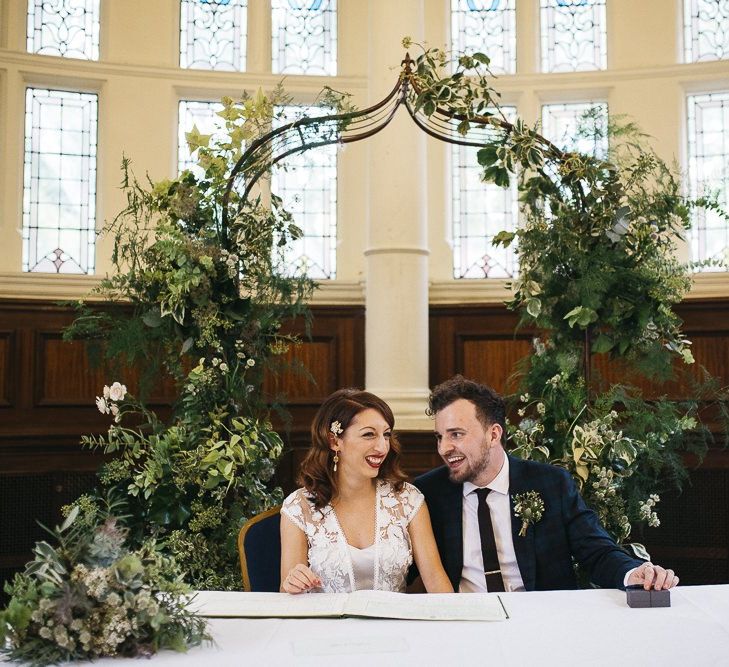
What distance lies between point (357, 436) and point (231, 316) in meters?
1.26

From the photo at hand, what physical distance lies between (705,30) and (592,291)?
10.8ft

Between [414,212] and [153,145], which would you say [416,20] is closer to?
[414,212]

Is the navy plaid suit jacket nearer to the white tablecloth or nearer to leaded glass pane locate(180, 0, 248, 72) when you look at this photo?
the white tablecloth

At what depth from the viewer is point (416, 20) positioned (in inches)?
221

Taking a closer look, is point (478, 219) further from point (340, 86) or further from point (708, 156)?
point (708, 156)

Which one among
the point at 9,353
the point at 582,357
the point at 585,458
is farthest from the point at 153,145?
the point at 585,458

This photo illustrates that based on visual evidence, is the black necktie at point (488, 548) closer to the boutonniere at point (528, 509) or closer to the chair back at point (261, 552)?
the boutonniere at point (528, 509)

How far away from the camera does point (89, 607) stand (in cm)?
189

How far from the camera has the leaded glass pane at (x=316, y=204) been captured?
6.62m

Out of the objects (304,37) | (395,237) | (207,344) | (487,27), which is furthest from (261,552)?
(487,27)

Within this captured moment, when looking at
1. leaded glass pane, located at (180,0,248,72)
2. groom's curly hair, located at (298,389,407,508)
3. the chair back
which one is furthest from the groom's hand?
leaded glass pane, located at (180,0,248,72)

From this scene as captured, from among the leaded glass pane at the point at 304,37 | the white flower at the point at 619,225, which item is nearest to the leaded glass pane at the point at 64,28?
the leaded glass pane at the point at 304,37

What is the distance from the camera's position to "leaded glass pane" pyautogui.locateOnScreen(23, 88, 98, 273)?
6.29 metres

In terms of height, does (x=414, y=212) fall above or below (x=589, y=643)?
above
